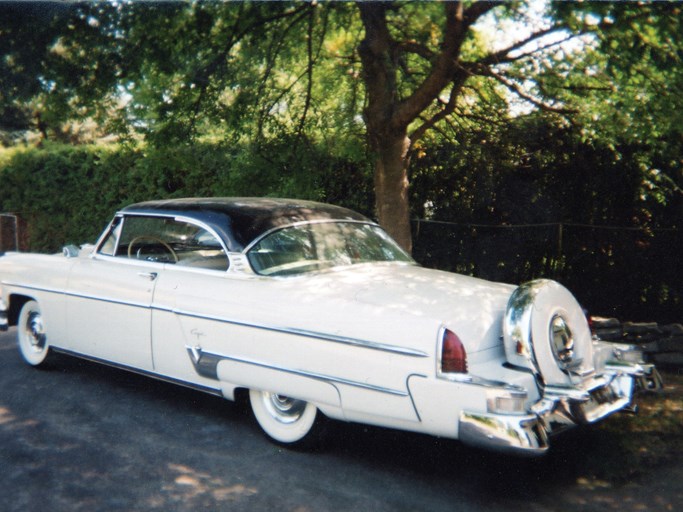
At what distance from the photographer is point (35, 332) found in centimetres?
643

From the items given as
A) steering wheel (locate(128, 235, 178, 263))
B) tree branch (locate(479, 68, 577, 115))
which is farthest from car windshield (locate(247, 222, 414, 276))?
tree branch (locate(479, 68, 577, 115))

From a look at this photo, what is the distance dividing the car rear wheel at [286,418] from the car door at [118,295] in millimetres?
1000

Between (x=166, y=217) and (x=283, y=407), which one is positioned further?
(x=166, y=217)

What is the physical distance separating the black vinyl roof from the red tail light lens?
1700mm

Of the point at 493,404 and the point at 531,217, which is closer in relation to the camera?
the point at 493,404

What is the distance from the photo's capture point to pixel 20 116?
18.0m

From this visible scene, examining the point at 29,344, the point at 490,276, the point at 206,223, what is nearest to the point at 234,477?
the point at 206,223

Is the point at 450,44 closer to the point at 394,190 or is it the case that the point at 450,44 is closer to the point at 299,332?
the point at 394,190

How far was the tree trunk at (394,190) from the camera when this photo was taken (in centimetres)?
732

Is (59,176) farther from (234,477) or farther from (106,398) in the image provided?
(234,477)

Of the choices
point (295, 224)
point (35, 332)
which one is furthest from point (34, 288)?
point (295, 224)

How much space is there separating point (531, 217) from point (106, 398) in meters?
4.83

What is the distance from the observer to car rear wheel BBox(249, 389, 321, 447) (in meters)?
4.38

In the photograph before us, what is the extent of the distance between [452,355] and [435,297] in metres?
0.52
